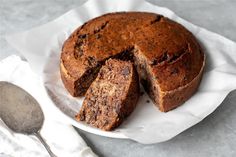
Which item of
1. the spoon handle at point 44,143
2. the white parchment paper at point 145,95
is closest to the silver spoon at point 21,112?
the spoon handle at point 44,143

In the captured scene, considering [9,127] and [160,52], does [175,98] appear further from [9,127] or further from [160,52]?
[9,127]

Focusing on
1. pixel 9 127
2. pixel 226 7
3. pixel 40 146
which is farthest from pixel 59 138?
pixel 226 7

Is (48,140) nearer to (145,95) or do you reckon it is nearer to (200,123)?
(145,95)

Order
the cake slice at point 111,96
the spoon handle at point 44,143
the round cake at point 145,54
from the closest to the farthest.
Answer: the spoon handle at point 44,143
the cake slice at point 111,96
the round cake at point 145,54

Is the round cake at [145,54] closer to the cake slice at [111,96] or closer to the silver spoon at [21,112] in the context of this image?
the cake slice at [111,96]

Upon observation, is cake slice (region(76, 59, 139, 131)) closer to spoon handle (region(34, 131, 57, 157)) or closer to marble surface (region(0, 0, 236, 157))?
marble surface (region(0, 0, 236, 157))

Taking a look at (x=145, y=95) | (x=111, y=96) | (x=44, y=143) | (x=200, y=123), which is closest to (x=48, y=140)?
(x=44, y=143)
